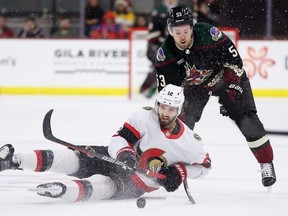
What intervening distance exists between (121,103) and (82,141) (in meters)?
3.10

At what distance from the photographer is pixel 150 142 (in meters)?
3.99

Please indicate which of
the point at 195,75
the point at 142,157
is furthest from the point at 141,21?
the point at 142,157

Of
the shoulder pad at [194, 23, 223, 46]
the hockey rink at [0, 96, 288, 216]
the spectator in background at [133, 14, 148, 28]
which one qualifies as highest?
the shoulder pad at [194, 23, 223, 46]

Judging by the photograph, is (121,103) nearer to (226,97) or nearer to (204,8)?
(204,8)

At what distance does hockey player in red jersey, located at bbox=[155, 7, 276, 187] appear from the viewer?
14.6ft

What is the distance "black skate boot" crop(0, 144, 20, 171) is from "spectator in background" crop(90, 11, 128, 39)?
21.7 ft

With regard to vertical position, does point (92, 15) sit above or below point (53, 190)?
above

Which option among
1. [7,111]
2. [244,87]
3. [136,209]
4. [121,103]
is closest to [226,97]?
[244,87]

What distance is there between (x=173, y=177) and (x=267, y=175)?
75cm

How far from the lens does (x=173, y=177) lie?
3.87m

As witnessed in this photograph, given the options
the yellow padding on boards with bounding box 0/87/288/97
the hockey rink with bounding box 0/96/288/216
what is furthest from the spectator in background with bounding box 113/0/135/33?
the hockey rink with bounding box 0/96/288/216

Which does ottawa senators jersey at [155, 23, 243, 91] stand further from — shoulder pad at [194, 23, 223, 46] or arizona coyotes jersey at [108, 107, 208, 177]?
Result: arizona coyotes jersey at [108, 107, 208, 177]

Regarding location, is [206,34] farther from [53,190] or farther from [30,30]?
[30,30]

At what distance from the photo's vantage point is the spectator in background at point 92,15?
Result: 1040 centimetres
